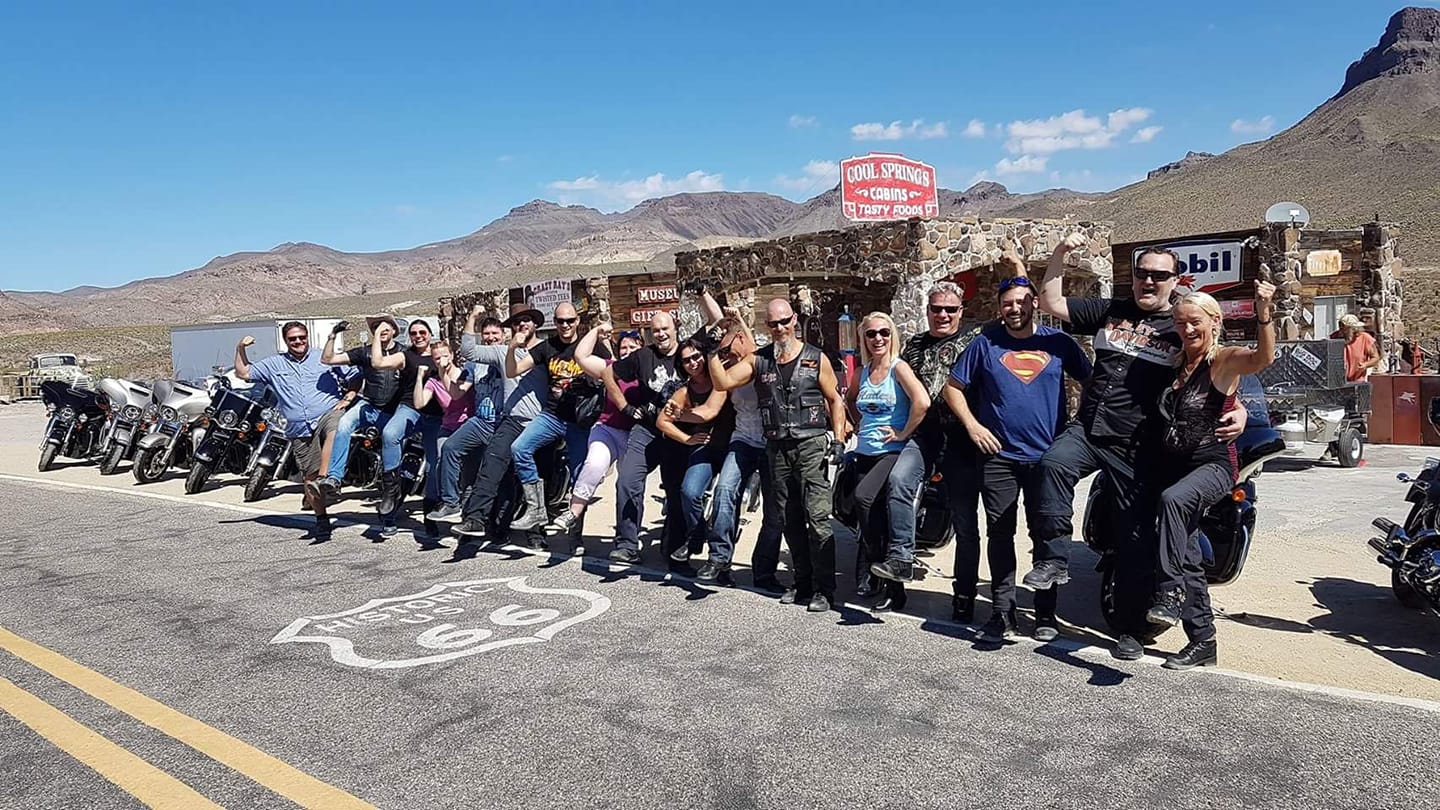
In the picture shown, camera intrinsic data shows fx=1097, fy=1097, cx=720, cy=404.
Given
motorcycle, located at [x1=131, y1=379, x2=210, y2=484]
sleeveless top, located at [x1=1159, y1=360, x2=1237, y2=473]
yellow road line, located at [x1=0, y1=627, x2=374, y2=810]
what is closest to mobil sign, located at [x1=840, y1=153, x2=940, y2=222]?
motorcycle, located at [x1=131, y1=379, x2=210, y2=484]

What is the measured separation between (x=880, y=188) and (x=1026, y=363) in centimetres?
1433

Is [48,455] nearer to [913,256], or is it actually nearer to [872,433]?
[913,256]

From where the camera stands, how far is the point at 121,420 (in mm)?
14445

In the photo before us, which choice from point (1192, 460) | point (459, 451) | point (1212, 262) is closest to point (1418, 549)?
point (1192, 460)

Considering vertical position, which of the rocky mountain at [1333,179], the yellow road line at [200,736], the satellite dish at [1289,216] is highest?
the rocky mountain at [1333,179]

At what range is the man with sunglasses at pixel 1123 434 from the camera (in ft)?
16.9

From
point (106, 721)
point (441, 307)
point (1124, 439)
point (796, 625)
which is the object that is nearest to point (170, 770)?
point (106, 721)

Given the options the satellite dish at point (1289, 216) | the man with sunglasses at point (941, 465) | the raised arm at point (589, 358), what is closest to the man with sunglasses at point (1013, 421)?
the man with sunglasses at point (941, 465)

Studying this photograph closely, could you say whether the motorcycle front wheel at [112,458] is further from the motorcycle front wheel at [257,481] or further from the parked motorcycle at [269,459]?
the motorcycle front wheel at [257,481]

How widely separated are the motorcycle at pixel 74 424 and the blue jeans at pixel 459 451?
9615 millimetres

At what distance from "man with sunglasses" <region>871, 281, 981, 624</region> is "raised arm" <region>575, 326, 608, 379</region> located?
2.30 meters

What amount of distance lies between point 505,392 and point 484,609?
7.35ft

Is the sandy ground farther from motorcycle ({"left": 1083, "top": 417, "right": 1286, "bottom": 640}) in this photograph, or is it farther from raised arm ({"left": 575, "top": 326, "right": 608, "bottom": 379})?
raised arm ({"left": 575, "top": 326, "right": 608, "bottom": 379})

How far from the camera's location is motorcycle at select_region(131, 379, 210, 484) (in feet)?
42.7
